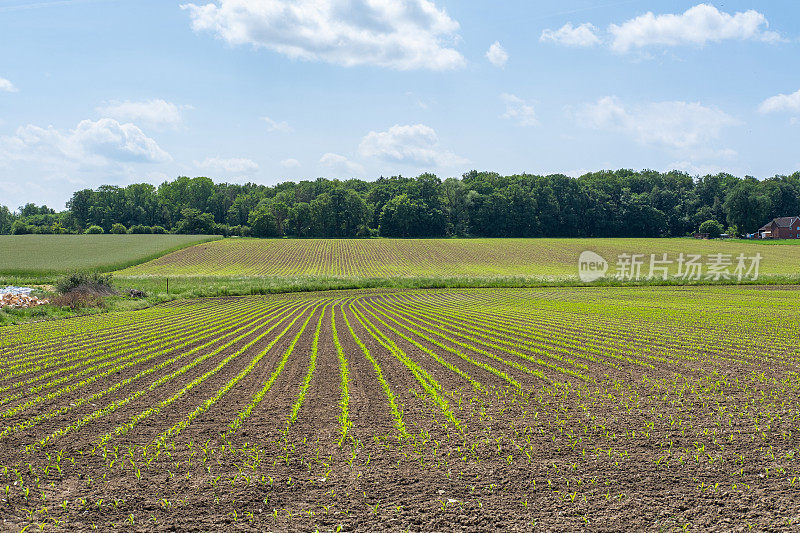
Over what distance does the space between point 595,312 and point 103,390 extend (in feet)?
84.1

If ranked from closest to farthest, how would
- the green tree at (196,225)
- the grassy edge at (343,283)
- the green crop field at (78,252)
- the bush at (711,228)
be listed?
the grassy edge at (343,283) → the green crop field at (78,252) → the bush at (711,228) → the green tree at (196,225)

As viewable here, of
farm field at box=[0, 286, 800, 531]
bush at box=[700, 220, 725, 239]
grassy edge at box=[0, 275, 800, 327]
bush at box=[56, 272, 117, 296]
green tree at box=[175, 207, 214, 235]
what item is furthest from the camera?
green tree at box=[175, 207, 214, 235]

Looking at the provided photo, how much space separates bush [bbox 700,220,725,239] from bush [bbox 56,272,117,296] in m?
132

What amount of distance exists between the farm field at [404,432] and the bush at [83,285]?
18.8 metres

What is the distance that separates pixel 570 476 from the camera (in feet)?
28.3

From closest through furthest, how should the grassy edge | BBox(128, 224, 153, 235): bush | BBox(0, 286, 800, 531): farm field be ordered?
BBox(0, 286, 800, 531): farm field → the grassy edge → BBox(128, 224, 153, 235): bush

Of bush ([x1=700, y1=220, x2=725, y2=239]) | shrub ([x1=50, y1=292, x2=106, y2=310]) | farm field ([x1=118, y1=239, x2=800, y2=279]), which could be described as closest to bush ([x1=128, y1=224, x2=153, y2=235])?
farm field ([x1=118, y1=239, x2=800, y2=279])

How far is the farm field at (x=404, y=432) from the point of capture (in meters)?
7.69

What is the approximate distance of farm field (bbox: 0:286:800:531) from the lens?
7.69 metres

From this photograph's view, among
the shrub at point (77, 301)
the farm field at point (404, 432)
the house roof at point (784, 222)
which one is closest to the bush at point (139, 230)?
the shrub at point (77, 301)

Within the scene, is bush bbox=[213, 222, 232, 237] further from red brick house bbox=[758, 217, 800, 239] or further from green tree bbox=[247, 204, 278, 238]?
red brick house bbox=[758, 217, 800, 239]

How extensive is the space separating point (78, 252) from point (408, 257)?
4957cm

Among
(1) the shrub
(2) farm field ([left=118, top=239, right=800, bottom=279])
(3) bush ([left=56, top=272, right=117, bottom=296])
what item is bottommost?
(1) the shrub

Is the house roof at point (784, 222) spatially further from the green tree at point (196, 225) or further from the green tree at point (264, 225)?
the green tree at point (196, 225)
